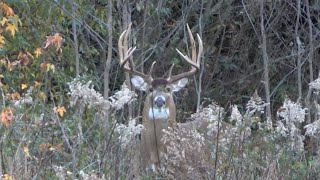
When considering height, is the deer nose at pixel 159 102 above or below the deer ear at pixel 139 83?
below

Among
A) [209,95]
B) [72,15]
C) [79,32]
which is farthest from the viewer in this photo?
[209,95]

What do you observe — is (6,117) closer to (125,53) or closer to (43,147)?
(43,147)

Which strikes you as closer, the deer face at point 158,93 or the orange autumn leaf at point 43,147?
the orange autumn leaf at point 43,147

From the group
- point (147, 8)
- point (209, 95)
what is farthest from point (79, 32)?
point (209, 95)

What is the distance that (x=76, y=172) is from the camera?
6551 mm

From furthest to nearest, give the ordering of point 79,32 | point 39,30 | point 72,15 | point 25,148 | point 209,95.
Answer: point 209,95 → point 79,32 → point 39,30 → point 72,15 → point 25,148

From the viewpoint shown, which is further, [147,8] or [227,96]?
[227,96]

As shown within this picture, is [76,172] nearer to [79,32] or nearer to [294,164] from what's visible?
[294,164]

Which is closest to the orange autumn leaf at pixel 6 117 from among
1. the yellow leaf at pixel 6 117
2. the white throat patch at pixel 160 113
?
the yellow leaf at pixel 6 117

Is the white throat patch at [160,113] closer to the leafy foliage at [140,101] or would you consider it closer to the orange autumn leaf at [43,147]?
the leafy foliage at [140,101]

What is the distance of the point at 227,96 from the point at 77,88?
7.70m

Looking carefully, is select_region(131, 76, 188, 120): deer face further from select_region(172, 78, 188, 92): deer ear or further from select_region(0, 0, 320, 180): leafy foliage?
select_region(0, 0, 320, 180): leafy foliage

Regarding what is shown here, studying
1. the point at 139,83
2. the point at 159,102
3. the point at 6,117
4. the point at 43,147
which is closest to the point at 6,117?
the point at 6,117

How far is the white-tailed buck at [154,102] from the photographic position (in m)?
9.94
